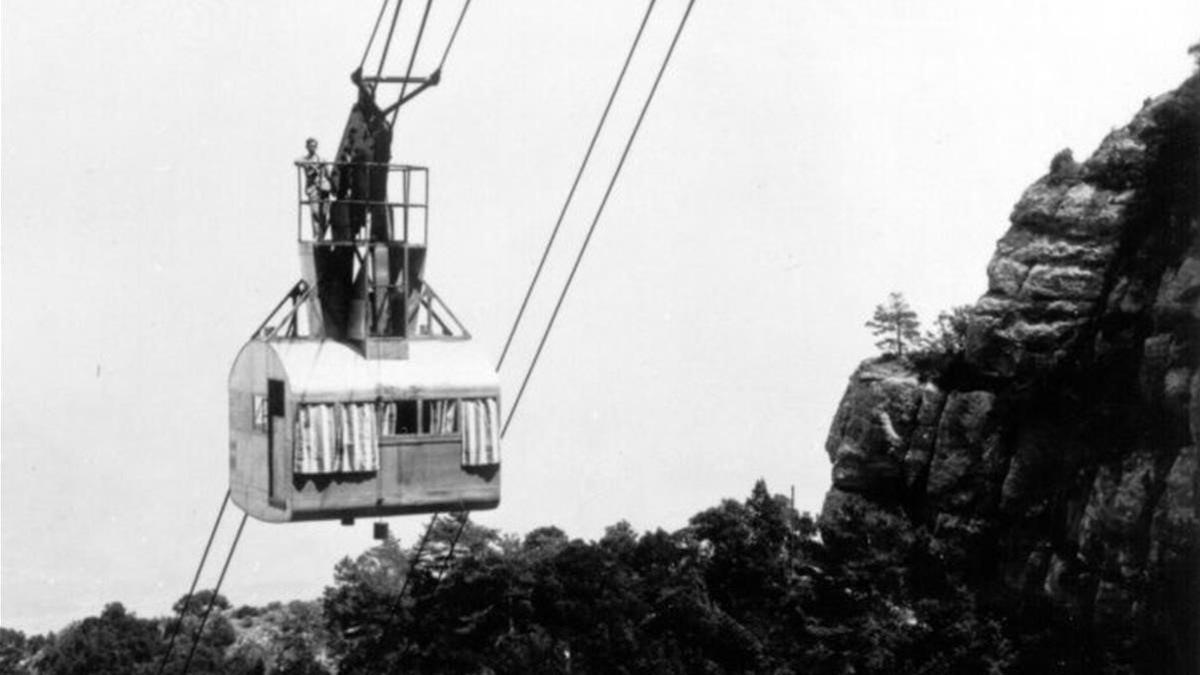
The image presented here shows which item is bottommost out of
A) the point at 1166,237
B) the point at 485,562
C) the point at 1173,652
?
the point at 1173,652

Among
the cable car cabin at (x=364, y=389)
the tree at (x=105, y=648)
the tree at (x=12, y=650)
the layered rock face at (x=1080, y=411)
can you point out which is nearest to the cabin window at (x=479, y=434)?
the cable car cabin at (x=364, y=389)

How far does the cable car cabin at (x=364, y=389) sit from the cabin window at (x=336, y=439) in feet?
0.05

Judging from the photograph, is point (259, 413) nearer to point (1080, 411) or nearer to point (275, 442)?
point (275, 442)

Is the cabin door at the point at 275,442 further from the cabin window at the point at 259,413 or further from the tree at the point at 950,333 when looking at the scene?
the tree at the point at 950,333

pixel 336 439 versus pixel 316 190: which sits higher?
pixel 316 190

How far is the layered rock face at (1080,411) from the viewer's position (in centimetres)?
6122

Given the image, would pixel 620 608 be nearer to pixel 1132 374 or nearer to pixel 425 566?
pixel 425 566

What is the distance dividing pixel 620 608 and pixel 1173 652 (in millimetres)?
19529

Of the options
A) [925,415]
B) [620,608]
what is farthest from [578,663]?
[925,415]

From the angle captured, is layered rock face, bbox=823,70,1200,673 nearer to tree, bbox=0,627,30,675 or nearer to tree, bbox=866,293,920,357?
tree, bbox=866,293,920,357

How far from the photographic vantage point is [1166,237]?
65.9 metres

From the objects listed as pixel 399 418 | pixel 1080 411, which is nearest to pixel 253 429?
pixel 399 418

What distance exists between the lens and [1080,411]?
2704 inches

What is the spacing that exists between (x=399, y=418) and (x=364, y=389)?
114 centimetres
